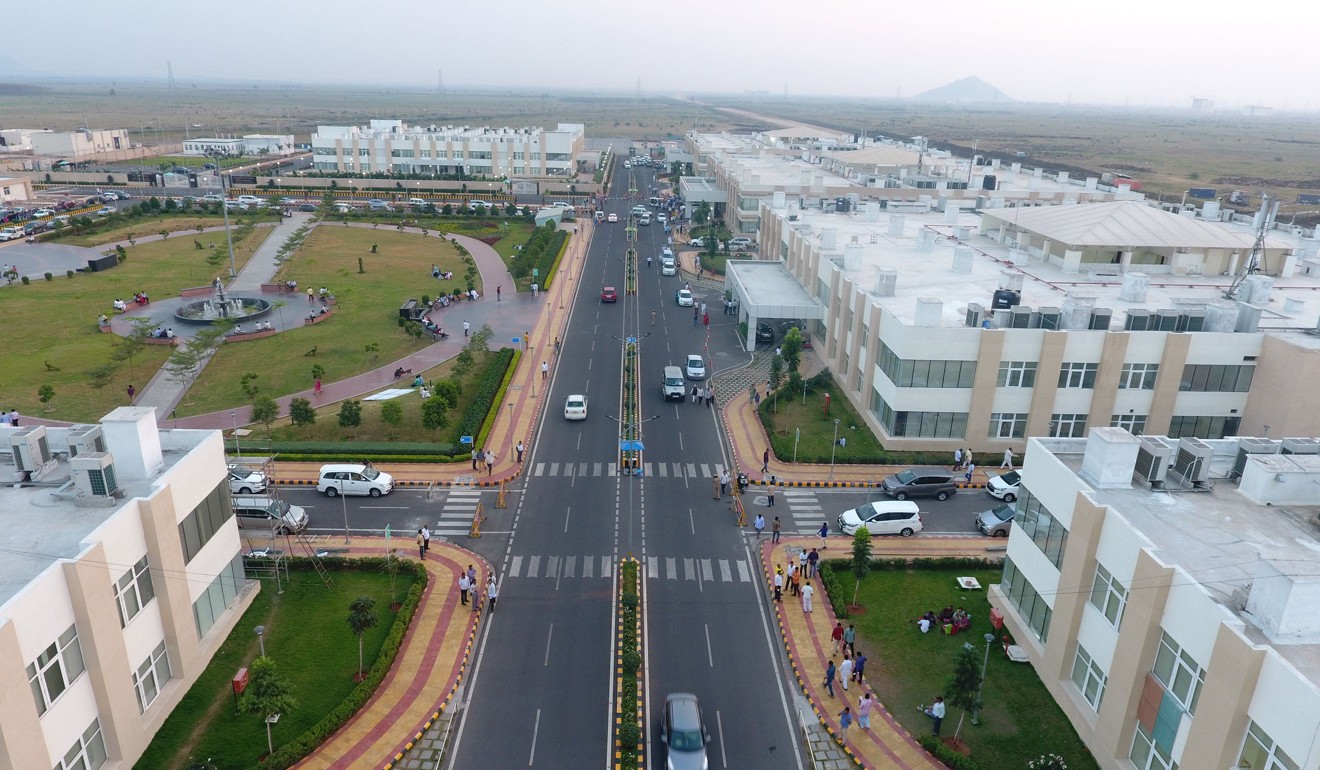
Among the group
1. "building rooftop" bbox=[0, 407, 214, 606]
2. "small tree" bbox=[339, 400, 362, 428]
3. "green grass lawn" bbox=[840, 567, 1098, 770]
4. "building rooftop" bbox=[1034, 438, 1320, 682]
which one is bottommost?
"green grass lawn" bbox=[840, 567, 1098, 770]

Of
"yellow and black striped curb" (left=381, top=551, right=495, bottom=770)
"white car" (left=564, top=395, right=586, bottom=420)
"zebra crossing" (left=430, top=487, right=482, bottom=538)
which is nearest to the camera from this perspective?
"yellow and black striped curb" (left=381, top=551, right=495, bottom=770)

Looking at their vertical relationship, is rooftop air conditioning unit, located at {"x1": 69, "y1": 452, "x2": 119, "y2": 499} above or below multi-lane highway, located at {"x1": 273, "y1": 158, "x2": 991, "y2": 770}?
above

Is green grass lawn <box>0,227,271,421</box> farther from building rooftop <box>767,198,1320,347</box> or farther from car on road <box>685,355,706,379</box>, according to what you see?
building rooftop <box>767,198,1320,347</box>

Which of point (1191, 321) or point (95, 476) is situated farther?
point (1191, 321)

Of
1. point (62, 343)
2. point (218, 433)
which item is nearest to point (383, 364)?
point (62, 343)

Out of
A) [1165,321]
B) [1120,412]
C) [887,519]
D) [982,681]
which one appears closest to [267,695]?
[982,681]

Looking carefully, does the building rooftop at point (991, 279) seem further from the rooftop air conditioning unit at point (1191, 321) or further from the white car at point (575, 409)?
the white car at point (575, 409)

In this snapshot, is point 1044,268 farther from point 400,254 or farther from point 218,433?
point 400,254

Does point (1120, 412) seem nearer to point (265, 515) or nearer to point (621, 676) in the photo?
point (621, 676)

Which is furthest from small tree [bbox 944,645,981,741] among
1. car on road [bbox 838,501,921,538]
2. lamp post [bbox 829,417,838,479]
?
lamp post [bbox 829,417,838,479]
